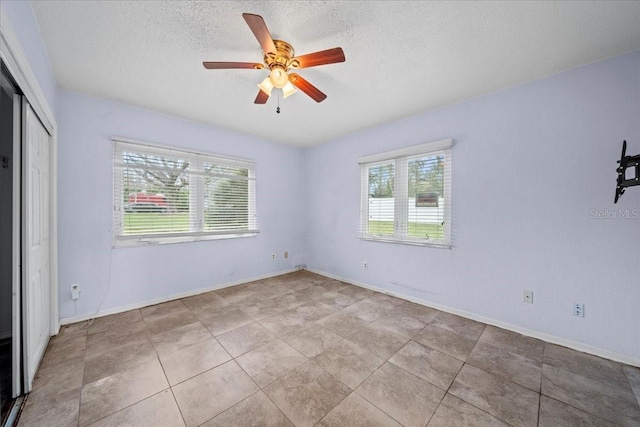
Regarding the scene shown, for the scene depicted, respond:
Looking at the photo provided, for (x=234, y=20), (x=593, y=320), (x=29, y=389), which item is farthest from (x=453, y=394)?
(x=234, y=20)

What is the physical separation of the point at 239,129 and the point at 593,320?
471cm

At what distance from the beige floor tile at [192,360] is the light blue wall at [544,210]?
2.48m

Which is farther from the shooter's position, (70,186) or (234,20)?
(70,186)

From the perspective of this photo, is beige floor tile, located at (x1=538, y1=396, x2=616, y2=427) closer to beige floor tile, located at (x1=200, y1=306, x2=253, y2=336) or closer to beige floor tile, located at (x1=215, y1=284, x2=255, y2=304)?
beige floor tile, located at (x1=200, y1=306, x2=253, y2=336)

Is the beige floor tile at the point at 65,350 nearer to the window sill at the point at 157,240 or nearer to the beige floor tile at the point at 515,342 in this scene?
the window sill at the point at 157,240

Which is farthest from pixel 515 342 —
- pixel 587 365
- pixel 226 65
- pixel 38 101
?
pixel 38 101

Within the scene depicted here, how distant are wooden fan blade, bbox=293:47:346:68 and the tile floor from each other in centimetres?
233

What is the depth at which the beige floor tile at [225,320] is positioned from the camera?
2.56m

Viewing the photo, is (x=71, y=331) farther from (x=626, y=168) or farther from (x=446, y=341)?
(x=626, y=168)

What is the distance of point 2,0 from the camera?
117cm

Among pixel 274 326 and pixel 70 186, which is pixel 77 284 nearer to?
pixel 70 186

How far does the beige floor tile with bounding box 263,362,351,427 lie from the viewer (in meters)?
1.50

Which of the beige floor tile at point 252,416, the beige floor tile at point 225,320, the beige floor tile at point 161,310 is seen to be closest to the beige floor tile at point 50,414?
the beige floor tile at point 252,416

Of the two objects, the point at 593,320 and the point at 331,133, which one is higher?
the point at 331,133
